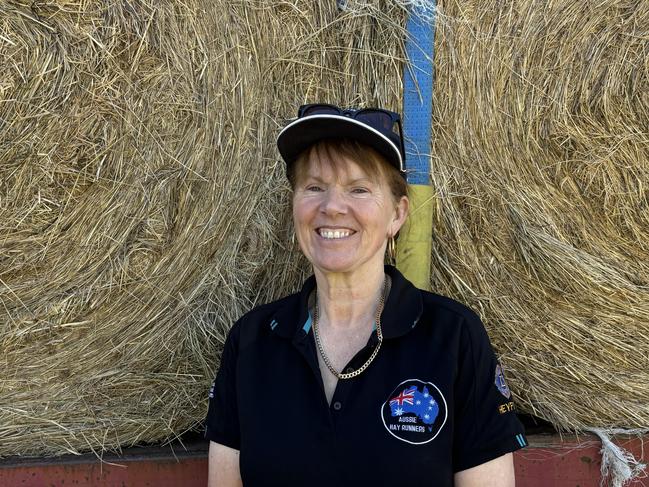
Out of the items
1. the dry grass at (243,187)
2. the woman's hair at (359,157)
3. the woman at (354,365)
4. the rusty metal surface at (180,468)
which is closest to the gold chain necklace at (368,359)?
the woman at (354,365)

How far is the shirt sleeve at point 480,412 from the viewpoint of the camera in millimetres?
1262

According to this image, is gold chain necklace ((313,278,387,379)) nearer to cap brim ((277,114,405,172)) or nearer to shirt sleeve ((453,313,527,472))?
shirt sleeve ((453,313,527,472))

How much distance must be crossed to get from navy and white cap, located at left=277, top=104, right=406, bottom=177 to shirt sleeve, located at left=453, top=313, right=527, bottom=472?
406 mm

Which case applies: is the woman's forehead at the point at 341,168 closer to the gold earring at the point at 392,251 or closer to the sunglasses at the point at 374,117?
the sunglasses at the point at 374,117

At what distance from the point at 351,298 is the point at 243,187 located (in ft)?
1.57

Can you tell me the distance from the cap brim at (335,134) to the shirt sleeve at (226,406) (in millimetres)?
459

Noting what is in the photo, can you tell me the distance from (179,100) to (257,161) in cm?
25

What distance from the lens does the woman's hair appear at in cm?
139

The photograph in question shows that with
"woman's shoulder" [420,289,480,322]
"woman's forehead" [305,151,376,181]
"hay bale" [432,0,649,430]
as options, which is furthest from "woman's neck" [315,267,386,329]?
"hay bale" [432,0,649,430]

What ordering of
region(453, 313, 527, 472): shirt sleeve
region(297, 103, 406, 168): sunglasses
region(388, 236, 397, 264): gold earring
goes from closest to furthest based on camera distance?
region(453, 313, 527, 472): shirt sleeve < region(297, 103, 406, 168): sunglasses < region(388, 236, 397, 264): gold earring

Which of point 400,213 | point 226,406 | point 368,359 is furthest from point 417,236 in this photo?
point 226,406

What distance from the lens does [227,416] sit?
145 cm

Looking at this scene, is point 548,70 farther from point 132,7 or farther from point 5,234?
point 5,234

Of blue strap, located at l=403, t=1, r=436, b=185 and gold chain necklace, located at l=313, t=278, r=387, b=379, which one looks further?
blue strap, located at l=403, t=1, r=436, b=185
